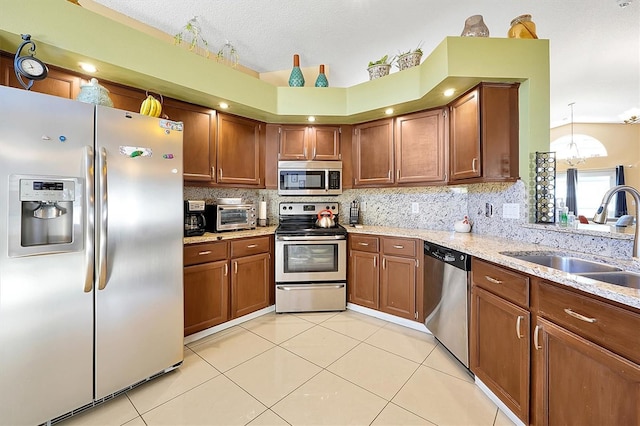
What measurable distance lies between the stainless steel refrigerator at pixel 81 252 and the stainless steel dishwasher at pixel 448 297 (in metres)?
2.11

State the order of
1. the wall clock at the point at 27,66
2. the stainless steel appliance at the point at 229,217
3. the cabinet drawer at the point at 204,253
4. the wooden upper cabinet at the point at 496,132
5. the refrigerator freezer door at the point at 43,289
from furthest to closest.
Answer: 1. the stainless steel appliance at the point at 229,217
2. the cabinet drawer at the point at 204,253
3. the wooden upper cabinet at the point at 496,132
4. the wall clock at the point at 27,66
5. the refrigerator freezer door at the point at 43,289

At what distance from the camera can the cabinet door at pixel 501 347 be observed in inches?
53.8

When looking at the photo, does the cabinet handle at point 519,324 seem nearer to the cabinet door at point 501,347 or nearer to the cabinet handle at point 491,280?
the cabinet door at point 501,347

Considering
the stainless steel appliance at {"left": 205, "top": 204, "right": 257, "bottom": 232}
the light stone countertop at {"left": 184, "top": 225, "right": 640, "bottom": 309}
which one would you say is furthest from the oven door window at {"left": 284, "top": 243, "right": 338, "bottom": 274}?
the stainless steel appliance at {"left": 205, "top": 204, "right": 257, "bottom": 232}

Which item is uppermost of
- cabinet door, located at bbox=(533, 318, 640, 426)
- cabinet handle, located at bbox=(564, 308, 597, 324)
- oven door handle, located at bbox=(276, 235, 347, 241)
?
oven door handle, located at bbox=(276, 235, 347, 241)

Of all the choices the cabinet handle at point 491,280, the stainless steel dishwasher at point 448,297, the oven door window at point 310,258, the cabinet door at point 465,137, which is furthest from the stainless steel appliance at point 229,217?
the cabinet handle at point 491,280

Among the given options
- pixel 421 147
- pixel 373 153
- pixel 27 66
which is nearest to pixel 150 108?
pixel 27 66

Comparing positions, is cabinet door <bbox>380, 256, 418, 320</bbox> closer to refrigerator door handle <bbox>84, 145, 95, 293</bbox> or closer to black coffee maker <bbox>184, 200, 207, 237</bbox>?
black coffee maker <bbox>184, 200, 207, 237</bbox>

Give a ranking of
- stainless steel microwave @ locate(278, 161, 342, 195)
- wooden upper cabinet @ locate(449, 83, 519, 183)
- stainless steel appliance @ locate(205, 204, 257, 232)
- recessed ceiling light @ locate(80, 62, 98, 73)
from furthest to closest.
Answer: stainless steel microwave @ locate(278, 161, 342, 195) < stainless steel appliance @ locate(205, 204, 257, 232) < wooden upper cabinet @ locate(449, 83, 519, 183) < recessed ceiling light @ locate(80, 62, 98, 73)

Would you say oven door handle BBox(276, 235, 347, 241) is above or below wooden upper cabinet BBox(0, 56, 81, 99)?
below

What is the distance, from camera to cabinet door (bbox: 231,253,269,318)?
2623 millimetres

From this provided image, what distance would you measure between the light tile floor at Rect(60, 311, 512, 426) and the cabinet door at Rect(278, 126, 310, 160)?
206 centimetres

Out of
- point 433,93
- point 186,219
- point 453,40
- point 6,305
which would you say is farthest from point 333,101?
point 6,305

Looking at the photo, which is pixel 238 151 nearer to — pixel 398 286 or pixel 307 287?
pixel 307 287
